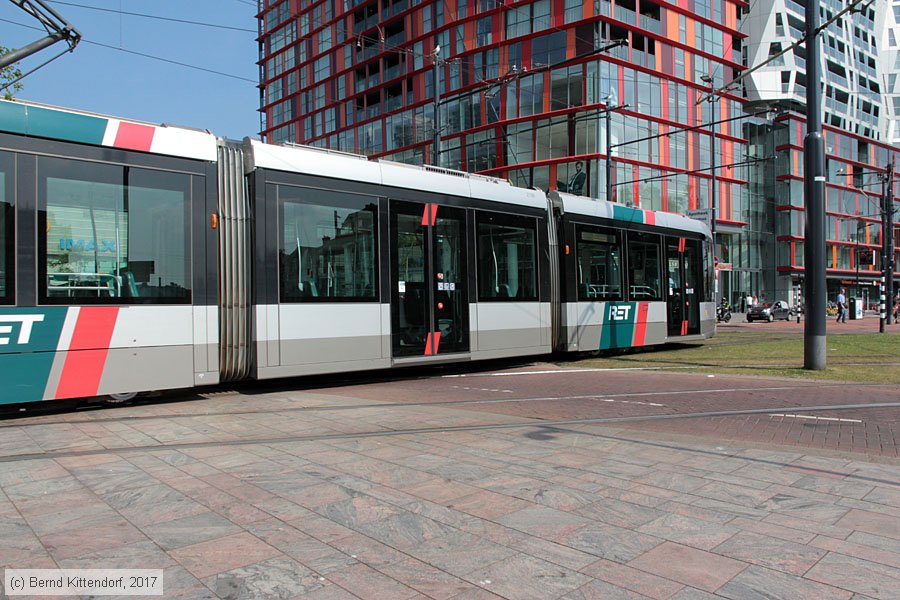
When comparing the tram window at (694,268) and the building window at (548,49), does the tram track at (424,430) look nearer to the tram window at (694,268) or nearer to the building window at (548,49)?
the tram window at (694,268)

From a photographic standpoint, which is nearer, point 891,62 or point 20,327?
point 20,327

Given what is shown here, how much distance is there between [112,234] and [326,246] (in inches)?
119

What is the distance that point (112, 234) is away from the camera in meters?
7.98

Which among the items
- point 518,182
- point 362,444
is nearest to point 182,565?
point 362,444

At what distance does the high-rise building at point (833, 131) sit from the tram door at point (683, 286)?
132 feet

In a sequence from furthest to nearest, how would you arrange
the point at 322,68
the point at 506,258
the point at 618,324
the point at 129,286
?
the point at 322,68 < the point at 618,324 < the point at 506,258 < the point at 129,286

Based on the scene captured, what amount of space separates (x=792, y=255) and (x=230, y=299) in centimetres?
5967

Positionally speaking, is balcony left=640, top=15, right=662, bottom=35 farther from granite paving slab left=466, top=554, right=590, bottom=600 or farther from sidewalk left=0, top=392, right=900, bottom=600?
granite paving slab left=466, top=554, right=590, bottom=600

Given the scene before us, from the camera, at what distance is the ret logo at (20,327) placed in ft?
23.4

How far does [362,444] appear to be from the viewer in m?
6.07

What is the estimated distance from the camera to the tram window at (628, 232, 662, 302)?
627 inches

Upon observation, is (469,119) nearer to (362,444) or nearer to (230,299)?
(230,299)

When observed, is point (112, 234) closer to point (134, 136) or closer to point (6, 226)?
point (6, 226)

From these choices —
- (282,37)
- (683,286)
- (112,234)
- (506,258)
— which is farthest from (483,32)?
(112,234)
